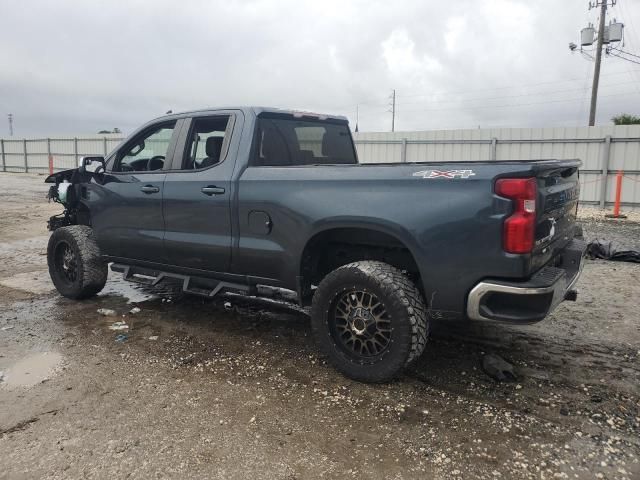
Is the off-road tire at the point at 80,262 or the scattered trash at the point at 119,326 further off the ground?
the off-road tire at the point at 80,262

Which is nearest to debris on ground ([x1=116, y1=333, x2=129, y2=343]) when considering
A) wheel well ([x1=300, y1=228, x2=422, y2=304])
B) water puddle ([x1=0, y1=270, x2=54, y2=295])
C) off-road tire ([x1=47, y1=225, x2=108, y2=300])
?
off-road tire ([x1=47, y1=225, x2=108, y2=300])

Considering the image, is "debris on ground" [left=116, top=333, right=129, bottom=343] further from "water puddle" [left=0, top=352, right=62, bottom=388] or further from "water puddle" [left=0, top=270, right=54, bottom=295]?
"water puddle" [left=0, top=270, right=54, bottom=295]

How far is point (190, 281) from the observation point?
465 centimetres

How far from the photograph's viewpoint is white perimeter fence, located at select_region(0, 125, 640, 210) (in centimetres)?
1541

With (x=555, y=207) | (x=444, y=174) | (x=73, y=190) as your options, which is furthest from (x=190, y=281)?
(x=555, y=207)

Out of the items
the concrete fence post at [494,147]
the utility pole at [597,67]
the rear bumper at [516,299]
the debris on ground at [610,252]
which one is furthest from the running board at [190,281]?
the utility pole at [597,67]

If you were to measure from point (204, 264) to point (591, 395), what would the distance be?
3086 mm

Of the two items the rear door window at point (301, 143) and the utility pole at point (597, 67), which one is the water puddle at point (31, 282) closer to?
the rear door window at point (301, 143)

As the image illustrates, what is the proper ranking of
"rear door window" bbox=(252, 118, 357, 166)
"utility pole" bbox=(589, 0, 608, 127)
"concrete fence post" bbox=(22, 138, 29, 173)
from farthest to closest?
1. "concrete fence post" bbox=(22, 138, 29, 173)
2. "utility pole" bbox=(589, 0, 608, 127)
3. "rear door window" bbox=(252, 118, 357, 166)

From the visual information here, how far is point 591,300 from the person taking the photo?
562 centimetres

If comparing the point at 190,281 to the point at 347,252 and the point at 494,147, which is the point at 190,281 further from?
the point at 494,147

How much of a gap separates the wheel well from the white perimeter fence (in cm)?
1068

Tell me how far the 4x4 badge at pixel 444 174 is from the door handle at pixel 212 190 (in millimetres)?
1692

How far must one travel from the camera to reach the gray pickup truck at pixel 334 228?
3.10 meters
